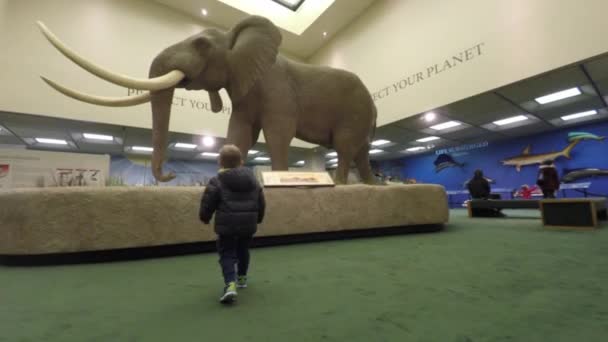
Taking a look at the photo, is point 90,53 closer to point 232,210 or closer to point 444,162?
point 232,210

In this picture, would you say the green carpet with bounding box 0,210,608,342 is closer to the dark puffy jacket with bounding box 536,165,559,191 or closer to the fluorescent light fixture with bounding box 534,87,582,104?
the dark puffy jacket with bounding box 536,165,559,191

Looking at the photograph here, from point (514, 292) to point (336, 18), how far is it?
8.60 metres

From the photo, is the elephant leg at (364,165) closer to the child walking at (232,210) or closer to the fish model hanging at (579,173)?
the child walking at (232,210)

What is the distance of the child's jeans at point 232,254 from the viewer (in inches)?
47.3

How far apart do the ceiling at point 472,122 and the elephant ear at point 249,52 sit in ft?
13.9

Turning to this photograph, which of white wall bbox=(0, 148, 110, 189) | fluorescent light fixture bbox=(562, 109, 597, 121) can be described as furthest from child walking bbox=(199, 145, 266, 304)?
fluorescent light fixture bbox=(562, 109, 597, 121)

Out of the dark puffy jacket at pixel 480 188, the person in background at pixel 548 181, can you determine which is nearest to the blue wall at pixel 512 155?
the dark puffy jacket at pixel 480 188

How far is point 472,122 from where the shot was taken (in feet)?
22.5

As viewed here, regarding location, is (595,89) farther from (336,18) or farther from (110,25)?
(110,25)

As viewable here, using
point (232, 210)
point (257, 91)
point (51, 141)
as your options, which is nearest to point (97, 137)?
point (51, 141)

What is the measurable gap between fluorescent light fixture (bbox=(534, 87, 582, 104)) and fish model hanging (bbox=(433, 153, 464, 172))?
4836mm

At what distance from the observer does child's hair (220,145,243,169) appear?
1.32 meters

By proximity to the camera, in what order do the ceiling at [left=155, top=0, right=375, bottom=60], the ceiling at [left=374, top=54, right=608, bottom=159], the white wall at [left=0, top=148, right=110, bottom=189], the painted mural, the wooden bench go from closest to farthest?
the white wall at [left=0, top=148, right=110, bottom=189] < the wooden bench < the ceiling at [left=374, top=54, right=608, bottom=159] < the ceiling at [left=155, top=0, right=375, bottom=60] < the painted mural

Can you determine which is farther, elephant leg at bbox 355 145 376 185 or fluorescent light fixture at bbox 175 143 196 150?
fluorescent light fixture at bbox 175 143 196 150
